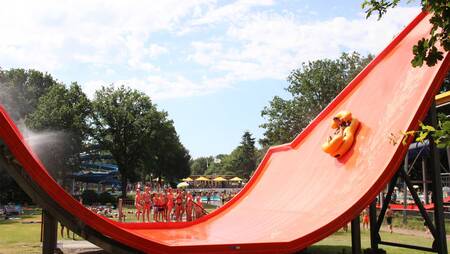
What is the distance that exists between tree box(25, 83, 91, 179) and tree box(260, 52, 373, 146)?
17.3m

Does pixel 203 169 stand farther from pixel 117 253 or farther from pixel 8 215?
pixel 117 253

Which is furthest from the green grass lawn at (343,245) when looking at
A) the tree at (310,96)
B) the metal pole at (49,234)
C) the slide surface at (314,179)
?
the tree at (310,96)

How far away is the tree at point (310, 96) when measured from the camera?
4019cm

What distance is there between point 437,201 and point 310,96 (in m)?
34.0

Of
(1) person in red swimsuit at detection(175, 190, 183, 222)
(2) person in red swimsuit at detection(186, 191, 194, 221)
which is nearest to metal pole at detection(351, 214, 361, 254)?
(1) person in red swimsuit at detection(175, 190, 183, 222)

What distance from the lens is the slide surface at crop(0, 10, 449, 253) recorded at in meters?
5.77

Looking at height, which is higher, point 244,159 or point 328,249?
point 244,159

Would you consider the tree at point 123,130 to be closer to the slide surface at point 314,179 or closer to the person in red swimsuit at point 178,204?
the person in red swimsuit at point 178,204

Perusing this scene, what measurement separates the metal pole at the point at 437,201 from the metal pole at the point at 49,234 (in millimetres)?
5934

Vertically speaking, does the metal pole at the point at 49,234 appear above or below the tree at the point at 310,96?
below

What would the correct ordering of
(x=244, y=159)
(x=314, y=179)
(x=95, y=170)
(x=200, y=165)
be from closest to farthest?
(x=314, y=179) < (x=95, y=170) < (x=244, y=159) < (x=200, y=165)

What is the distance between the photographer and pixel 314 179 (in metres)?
9.11

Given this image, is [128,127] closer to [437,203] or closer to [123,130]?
[123,130]

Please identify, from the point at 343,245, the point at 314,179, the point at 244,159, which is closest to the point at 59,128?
the point at 343,245
